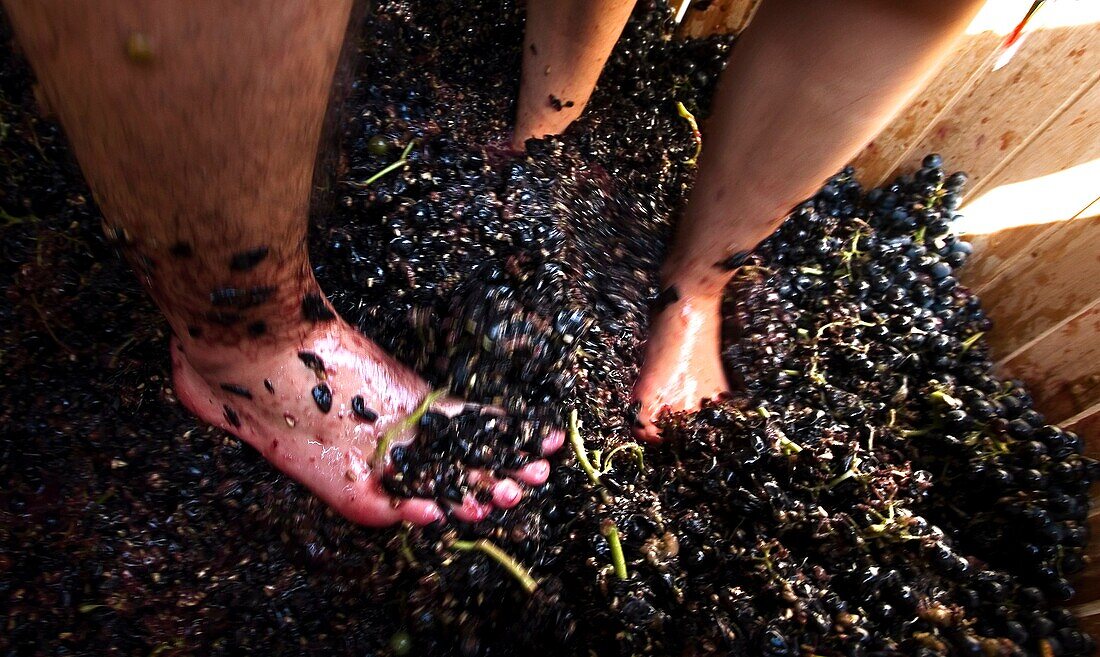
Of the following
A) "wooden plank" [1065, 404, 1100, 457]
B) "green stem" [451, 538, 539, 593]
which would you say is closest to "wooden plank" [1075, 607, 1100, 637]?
"wooden plank" [1065, 404, 1100, 457]

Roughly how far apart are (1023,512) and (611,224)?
837 millimetres

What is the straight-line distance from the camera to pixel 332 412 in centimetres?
89

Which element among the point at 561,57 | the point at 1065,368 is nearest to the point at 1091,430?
the point at 1065,368

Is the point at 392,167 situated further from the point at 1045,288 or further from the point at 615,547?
the point at 1045,288

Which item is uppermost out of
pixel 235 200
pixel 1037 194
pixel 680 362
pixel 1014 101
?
pixel 1014 101

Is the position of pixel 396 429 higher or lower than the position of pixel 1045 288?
lower

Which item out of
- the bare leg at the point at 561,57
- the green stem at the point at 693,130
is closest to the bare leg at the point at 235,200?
the bare leg at the point at 561,57

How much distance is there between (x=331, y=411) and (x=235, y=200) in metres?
0.36

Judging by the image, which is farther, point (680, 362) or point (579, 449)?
point (680, 362)

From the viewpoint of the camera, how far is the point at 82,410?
0.98m

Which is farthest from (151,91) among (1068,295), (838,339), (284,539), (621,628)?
(1068,295)

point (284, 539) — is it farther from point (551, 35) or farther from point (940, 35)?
point (940, 35)

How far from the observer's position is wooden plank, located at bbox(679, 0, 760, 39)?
1.49 metres

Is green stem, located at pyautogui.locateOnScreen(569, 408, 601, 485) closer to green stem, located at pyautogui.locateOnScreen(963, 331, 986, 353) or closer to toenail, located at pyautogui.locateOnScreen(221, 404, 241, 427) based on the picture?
toenail, located at pyautogui.locateOnScreen(221, 404, 241, 427)
